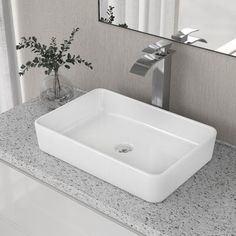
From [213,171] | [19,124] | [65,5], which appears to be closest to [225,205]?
[213,171]

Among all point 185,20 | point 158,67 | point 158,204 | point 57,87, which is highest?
point 185,20

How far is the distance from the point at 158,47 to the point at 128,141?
1.03 feet

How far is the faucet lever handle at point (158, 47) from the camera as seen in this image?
5.74ft

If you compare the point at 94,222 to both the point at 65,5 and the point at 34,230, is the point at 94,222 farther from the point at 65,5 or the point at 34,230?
the point at 65,5

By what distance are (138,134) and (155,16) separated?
377mm

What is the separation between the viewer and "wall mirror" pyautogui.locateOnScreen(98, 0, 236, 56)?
1.70 meters

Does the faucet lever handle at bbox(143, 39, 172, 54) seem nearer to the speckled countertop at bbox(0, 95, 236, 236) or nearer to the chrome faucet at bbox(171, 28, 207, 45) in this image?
the chrome faucet at bbox(171, 28, 207, 45)

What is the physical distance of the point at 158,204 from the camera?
1579mm

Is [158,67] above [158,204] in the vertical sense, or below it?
above

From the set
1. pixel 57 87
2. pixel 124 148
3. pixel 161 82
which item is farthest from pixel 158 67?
pixel 57 87

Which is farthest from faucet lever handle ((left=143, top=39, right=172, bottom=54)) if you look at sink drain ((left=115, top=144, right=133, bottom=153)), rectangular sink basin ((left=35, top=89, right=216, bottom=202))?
sink drain ((left=115, top=144, right=133, bottom=153))

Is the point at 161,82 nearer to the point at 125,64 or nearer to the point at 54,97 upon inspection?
the point at 125,64

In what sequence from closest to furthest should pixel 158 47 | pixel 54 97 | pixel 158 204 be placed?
pixel 158 204
pixel 158 47
pixel 54 97

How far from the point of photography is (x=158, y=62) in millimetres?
1764
